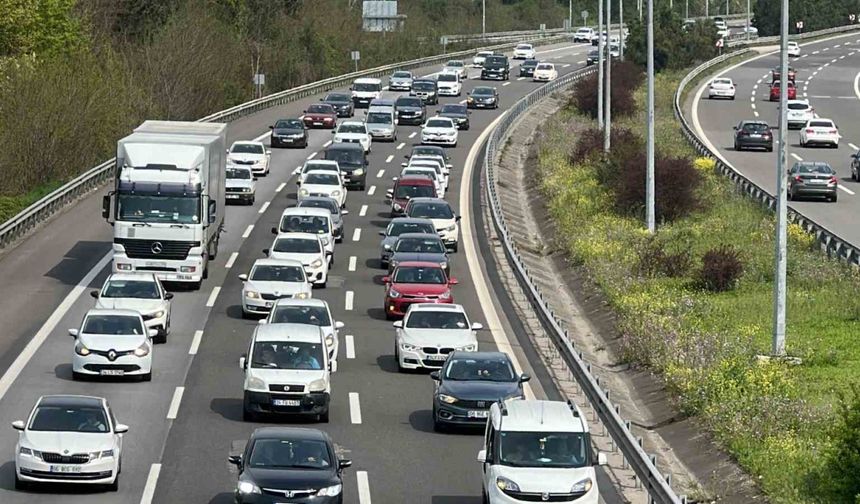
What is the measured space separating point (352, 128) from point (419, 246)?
97.6ft

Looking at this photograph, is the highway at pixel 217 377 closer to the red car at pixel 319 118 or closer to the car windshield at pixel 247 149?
the car windshield at pixel 247 149

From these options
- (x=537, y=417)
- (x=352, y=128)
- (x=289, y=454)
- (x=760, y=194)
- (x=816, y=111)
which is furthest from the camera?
(x=816, y=111)

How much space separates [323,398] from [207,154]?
15.5 m

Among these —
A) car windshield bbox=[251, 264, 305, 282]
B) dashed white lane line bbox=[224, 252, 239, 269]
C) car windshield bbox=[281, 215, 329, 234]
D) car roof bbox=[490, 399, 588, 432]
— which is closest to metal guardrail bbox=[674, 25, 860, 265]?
car windshield bbox=[281, 215, 329, 234]

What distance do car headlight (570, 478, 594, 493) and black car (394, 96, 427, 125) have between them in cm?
6540

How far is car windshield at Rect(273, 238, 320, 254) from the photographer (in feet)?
147

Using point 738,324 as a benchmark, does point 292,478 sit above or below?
above

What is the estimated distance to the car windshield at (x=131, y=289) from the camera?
123 feet

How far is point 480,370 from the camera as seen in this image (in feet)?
97.1

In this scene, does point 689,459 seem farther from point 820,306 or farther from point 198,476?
point 820,306

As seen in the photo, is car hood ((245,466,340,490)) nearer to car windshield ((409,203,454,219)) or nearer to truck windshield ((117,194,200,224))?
truck windshield ((117,194,200,224))

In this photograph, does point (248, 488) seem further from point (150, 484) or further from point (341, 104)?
point (341, 104)

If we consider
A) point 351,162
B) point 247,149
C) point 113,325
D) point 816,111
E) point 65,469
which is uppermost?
point 816,111

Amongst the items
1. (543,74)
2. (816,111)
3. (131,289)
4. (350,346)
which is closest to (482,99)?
(816,111)
